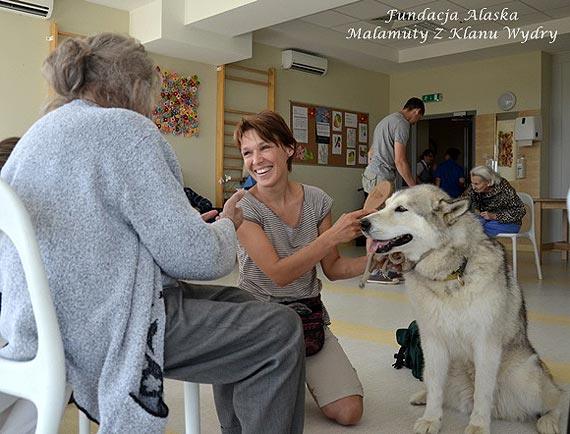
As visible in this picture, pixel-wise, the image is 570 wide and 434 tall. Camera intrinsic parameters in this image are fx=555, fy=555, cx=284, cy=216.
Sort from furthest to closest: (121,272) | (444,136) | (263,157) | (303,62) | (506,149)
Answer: (444,136), (506,149), (303,62), (263,157), (121,272)

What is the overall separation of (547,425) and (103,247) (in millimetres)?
1583

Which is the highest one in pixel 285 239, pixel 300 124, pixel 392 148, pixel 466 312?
pixel 300 124

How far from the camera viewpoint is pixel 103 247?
0.99 metres

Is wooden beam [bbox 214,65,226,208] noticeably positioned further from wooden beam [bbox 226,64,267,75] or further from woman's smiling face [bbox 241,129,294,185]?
woman's smiling face [bbox 241,129,294,185]

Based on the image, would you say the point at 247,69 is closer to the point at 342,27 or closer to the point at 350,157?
the point at 342,27

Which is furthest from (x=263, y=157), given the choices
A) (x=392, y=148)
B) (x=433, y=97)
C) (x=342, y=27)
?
(x=433, y=97)

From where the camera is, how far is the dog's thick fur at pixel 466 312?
1.81 meters

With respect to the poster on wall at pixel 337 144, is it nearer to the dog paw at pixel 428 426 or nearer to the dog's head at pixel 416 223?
the dog's head at pixel 416 223

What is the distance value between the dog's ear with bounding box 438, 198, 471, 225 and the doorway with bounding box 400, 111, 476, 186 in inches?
293

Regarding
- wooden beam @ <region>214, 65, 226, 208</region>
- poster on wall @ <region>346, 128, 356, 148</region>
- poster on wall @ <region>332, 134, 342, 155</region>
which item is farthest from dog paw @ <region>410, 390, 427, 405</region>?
poster on wall @ <region>346, 128, 356, 148</region>

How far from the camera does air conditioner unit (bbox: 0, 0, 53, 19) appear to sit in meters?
5.34

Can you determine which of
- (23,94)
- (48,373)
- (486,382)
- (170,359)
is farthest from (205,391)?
(23,94)

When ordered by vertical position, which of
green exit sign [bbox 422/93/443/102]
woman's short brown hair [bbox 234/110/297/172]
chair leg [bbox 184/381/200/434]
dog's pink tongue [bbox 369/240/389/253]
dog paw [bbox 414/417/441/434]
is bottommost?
dog paw [bbox 414/417/441/434]

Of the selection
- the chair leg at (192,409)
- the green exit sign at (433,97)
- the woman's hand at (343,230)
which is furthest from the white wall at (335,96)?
the chair leg at (192,409)
